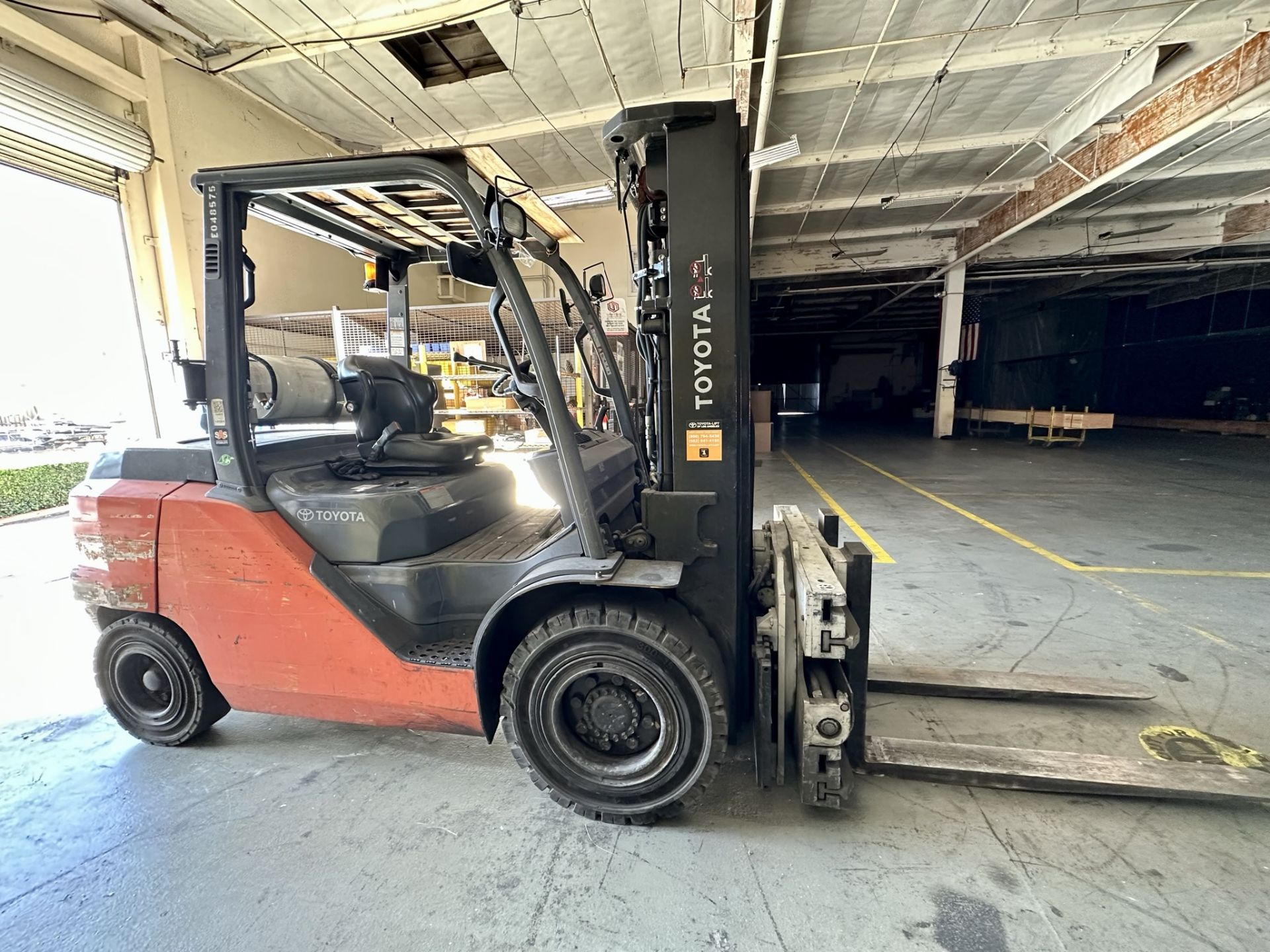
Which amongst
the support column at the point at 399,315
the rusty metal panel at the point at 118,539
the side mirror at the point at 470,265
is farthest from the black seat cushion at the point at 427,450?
the rusty metal panel at the point at 118,539

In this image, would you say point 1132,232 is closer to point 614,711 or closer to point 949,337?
point 949,337

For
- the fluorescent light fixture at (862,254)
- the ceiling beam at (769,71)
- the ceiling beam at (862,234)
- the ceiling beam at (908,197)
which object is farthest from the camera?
the fluorescent light fixture at (862,254)

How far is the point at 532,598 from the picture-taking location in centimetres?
230

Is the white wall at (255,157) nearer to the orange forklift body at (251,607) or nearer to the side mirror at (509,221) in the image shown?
the orange forklift body at (251,607)

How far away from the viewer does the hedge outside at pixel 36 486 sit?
25.3ft

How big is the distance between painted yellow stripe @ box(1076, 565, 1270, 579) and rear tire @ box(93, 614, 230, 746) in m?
6.52

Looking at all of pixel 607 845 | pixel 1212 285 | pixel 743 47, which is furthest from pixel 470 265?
pixel 1212 285

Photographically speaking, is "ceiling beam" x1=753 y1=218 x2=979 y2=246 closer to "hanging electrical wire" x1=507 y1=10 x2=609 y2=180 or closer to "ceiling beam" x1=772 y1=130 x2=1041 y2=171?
"ceiling beam" x1=772 y1=130 x2=1041 y2=171

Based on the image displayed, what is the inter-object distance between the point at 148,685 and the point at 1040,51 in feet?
34.1

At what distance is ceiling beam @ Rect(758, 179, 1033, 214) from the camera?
11477 mm

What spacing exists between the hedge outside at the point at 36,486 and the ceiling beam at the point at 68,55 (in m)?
4.96

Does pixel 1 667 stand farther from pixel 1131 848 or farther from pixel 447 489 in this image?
pixel 1131 848

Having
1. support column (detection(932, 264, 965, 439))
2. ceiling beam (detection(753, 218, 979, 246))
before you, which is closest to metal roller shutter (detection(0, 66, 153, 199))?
ceiling beam (detection(753, 218, 979, 246))

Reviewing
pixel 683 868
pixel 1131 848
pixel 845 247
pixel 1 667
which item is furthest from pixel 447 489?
pixel 845 247
